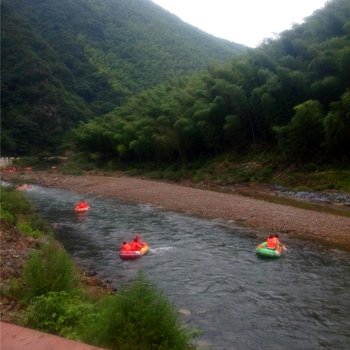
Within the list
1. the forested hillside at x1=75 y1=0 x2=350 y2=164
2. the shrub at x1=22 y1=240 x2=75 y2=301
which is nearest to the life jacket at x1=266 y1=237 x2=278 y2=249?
the shrub at x1=22 y1=240 x2=75 y2=301

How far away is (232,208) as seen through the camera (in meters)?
23.6

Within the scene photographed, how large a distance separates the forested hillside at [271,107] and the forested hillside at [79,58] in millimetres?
27772

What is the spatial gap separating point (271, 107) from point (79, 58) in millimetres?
71132

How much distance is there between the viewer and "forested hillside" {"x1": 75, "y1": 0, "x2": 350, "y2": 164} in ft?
91.4

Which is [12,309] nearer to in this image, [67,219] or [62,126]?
[67,219]

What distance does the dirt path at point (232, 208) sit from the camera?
1838 cm

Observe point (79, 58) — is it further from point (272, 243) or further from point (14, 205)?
point (272, 243)

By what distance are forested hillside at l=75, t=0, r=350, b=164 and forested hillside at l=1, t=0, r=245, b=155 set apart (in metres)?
27.8

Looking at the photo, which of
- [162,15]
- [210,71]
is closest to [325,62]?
[210,71]

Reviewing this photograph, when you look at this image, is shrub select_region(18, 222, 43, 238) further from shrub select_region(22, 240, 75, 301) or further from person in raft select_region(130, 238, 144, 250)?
shrub select_region(22, 240, 75, 301)

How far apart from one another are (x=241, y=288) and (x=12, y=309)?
611 cm

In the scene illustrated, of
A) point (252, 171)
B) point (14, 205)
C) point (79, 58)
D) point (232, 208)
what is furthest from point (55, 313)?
point (79, 58)

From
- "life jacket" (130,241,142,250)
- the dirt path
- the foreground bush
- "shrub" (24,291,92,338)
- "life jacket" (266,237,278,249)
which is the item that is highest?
the foreground bush

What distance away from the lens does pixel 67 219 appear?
23625 mm
